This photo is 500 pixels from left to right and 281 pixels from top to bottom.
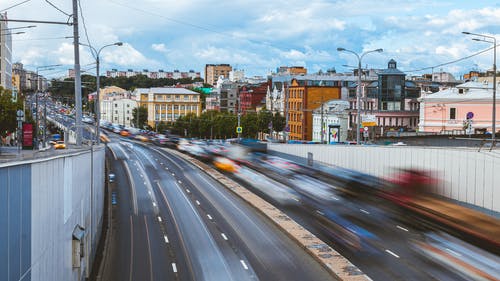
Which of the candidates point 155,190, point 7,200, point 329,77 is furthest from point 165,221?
point 329,77

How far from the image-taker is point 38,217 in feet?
40.5

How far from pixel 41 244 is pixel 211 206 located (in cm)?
3284

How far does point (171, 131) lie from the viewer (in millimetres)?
162750

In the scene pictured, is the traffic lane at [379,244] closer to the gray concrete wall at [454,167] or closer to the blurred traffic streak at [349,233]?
the blurred traffic streak at [349,233]

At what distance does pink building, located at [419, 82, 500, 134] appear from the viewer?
273ft

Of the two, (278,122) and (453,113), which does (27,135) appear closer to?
(453,113)

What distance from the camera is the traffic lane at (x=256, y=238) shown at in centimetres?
2716

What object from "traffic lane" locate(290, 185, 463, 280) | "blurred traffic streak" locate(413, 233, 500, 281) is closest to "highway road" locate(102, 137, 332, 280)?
"traffic lane" locate(290, 185, 463, 280)

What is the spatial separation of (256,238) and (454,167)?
1260 cm

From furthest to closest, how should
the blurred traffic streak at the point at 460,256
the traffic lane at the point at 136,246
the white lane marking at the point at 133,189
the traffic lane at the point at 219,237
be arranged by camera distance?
the white lane marking at the point at 133,189 → the traffic lane at the point at 219,237 → the traffic lane at the point at 136,246 → the blurred traffic streak at the point at 460,256

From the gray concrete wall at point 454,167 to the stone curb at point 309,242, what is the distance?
900 cm

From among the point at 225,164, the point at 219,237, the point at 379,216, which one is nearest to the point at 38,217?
the point at 219,237

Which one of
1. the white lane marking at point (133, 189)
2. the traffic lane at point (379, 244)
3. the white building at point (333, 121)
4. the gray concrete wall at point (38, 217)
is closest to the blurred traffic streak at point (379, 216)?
the traffic lane at point (379, 244)

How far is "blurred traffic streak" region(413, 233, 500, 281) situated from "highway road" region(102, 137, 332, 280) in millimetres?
4907
